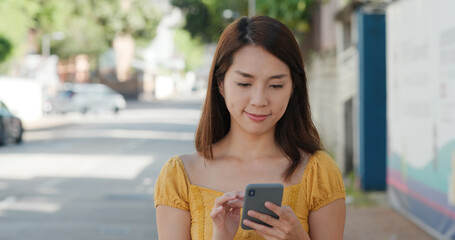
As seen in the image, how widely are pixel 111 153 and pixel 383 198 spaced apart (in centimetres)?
960

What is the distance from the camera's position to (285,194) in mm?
2609

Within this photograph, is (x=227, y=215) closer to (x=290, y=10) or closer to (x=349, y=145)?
(x=349, y=145)

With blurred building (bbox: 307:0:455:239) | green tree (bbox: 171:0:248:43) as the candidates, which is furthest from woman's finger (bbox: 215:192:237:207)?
green tree (bbox: 171:0:248:43)

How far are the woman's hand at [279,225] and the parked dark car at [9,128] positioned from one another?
20.6m

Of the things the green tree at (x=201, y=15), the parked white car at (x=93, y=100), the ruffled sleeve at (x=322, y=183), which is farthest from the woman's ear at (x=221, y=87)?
the parked white car at (x=93, y=100)

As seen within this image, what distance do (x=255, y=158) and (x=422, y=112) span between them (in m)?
5.90

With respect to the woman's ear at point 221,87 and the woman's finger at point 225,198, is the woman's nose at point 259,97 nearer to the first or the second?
the woman's ear at point 221,87

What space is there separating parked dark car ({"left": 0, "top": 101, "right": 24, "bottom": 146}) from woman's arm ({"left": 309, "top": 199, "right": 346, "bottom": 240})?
67.1 ft

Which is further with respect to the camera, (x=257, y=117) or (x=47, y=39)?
(x=47, y=39)

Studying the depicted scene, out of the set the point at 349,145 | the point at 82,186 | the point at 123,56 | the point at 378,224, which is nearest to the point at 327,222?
the point at 378,224

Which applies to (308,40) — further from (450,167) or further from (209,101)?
(209,101)

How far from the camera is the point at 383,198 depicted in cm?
1099

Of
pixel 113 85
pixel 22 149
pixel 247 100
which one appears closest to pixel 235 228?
pixel 247 100

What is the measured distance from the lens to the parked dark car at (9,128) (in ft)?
72.4
